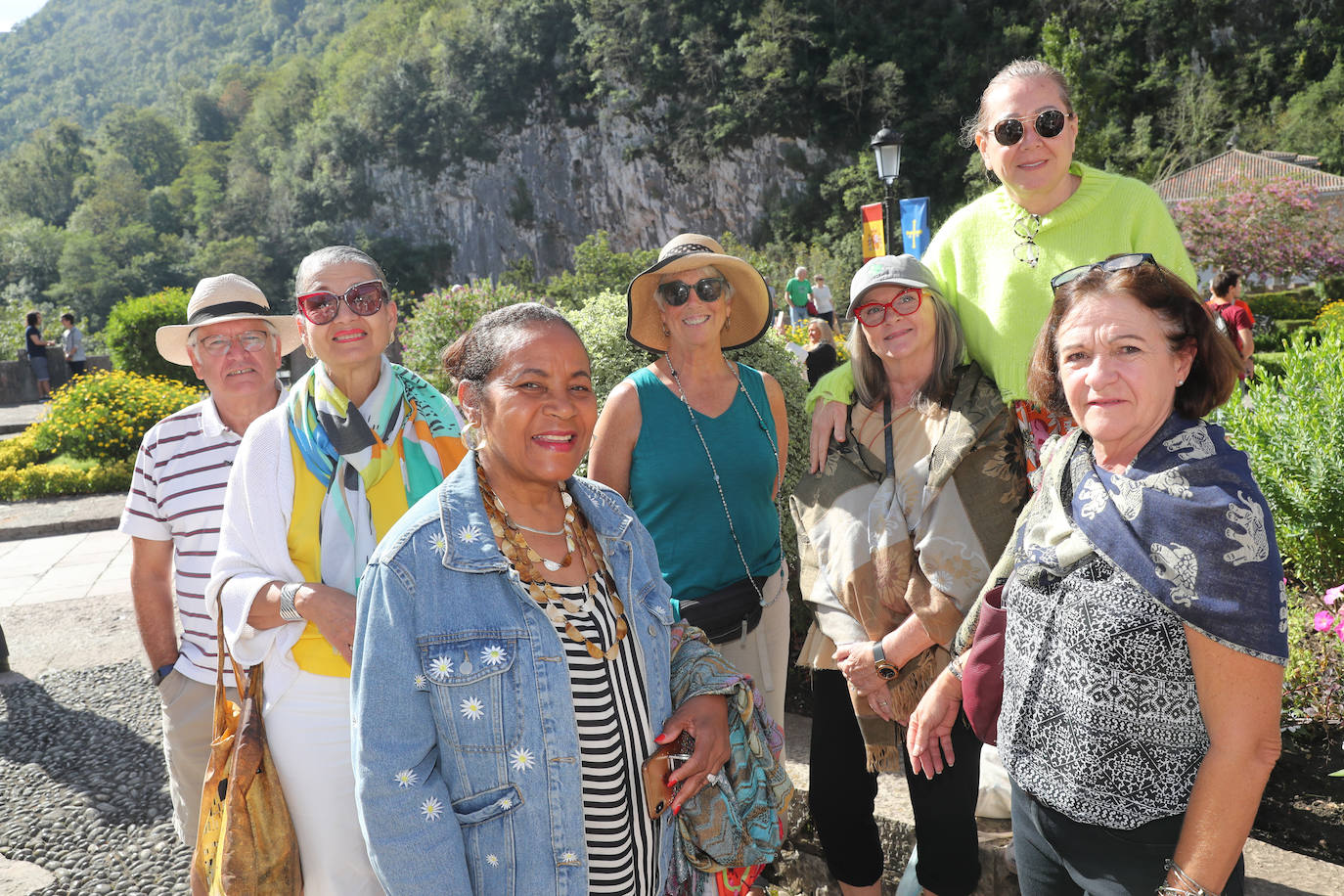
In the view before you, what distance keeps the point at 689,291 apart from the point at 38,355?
884 inches

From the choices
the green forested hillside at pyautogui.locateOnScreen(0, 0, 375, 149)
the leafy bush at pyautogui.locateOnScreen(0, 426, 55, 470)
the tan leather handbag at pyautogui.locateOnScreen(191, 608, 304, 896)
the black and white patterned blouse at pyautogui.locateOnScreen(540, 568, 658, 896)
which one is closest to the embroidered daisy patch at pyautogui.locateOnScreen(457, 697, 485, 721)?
the black and white patterned blouse at pyautogui.locateOnScreen(540, 568, 658, 896)

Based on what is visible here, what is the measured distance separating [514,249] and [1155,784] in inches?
2438

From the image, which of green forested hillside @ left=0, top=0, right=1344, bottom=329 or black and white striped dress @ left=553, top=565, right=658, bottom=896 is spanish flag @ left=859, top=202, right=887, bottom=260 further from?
black and white striped dress @ left=553, top=565, right=658, bottom=896

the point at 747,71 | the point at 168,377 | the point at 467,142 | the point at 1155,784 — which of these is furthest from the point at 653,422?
the point at 467,142

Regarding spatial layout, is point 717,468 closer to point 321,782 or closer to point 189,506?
point 321,782

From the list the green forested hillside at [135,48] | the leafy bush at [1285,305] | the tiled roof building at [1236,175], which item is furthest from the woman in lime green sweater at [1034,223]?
the green forested hillside at [135,48]

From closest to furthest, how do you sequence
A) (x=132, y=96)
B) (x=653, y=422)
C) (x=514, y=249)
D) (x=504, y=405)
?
(x=504, y=405), (x=653, y=422), (x=514, y=249), (x=132, y=96)

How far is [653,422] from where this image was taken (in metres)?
2.67

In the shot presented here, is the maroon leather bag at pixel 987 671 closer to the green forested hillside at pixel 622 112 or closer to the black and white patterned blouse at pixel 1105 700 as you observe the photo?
the black and white patterned blouse at pixel 1105 700

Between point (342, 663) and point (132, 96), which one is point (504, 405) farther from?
point (132, 96)

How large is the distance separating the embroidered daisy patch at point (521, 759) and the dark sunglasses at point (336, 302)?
1.28m

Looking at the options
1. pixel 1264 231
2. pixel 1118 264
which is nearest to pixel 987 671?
pixel 1118 264

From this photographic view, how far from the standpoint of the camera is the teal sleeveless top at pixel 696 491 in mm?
2625

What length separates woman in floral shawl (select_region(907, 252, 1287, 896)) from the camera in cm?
143
